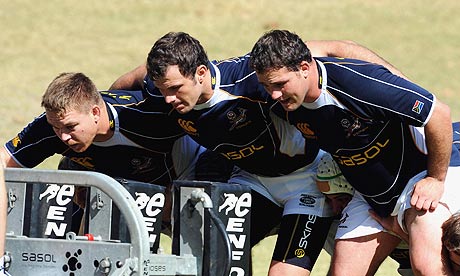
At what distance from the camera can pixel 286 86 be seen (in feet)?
18.9

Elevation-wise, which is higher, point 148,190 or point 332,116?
point 332,116

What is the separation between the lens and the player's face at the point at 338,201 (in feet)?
21.5

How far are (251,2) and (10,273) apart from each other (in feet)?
66.7

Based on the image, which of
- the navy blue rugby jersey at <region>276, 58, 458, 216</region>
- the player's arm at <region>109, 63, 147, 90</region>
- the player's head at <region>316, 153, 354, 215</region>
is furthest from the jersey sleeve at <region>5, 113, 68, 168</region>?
the player's head at <region>316, 153, 354, 215</region>

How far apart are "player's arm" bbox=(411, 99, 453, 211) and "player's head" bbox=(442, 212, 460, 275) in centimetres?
12

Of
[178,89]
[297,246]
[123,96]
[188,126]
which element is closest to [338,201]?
[297,246]

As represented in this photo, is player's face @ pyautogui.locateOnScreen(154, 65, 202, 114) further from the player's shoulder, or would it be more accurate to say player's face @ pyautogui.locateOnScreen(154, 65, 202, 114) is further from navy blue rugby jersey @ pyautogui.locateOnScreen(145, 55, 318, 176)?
the player's shoulder

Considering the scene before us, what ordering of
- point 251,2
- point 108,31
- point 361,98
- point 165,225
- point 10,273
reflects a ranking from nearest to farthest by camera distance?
point 10,273 < point 361,98 < point 165,225 < point 108,31 < point 251,2

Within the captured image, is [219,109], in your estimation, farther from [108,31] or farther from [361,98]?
[108,31]

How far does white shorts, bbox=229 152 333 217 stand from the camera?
261 inches

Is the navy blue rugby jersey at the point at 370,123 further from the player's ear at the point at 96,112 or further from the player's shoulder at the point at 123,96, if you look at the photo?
the player's ear at the point at 96,112

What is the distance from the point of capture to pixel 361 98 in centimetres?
583

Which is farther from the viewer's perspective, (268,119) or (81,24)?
(81,24)

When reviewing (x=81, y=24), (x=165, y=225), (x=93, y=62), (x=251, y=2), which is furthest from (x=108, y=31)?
(x=165, y=225)
